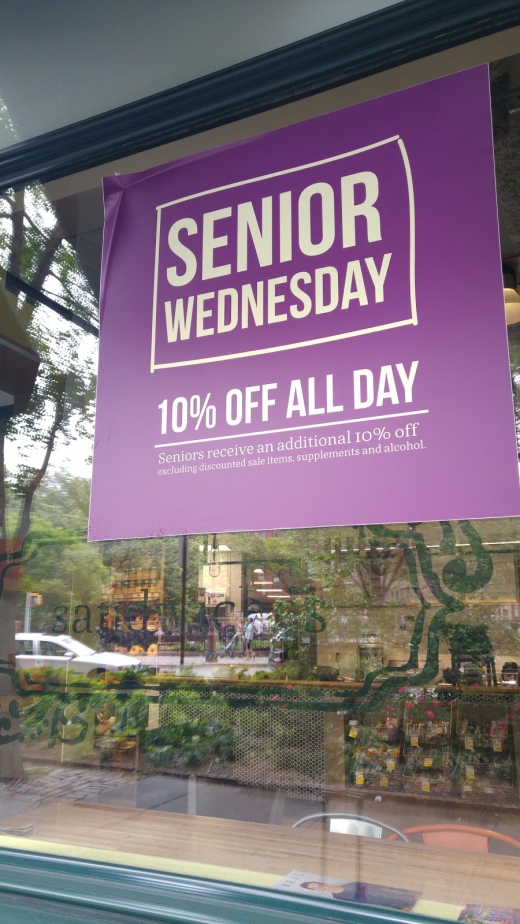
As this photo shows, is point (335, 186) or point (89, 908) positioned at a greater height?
point (335, 186)

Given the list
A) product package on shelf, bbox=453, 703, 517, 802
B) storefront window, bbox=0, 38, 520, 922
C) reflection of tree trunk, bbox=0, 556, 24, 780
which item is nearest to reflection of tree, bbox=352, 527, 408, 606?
storefront window, bbox=0, 38, 520, 922

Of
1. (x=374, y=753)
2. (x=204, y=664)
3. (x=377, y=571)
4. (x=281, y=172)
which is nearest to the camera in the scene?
(x=281, y=172)

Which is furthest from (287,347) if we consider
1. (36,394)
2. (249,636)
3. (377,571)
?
(249,636)

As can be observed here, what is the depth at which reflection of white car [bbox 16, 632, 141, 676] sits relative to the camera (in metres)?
4.27

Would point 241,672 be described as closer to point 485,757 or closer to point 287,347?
point 485,757

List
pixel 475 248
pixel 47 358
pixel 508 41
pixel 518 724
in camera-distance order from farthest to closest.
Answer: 1. pixel 518 724
2. pixel 47 358
3. pixel 508 41
4. pixel 475 248

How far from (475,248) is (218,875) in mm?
1332

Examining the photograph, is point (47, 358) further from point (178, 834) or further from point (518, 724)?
point (518, 724)

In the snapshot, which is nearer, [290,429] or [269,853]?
[290,429]

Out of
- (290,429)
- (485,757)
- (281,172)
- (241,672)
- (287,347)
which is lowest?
(485,757)

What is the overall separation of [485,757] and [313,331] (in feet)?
13.0

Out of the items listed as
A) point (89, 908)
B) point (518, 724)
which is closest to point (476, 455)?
point (89, 908)

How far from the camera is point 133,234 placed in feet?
5.75

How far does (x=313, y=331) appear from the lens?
58.3 inches
